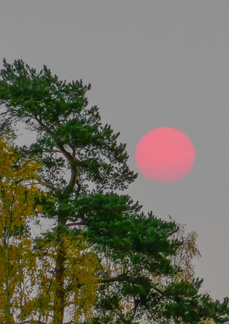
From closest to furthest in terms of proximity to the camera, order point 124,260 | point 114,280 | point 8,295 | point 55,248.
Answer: point 8,295 → point 55,248 → point 124,260 → point 114,280

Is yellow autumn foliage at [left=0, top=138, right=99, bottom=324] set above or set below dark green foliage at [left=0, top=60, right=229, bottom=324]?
below

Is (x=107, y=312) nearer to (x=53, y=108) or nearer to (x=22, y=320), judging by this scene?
(x=53, y=108)

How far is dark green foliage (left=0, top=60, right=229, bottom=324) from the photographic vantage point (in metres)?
19.2

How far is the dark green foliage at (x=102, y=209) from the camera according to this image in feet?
63.1

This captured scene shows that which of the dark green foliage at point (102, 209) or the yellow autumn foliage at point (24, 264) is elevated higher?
the dark green foliage at point (102, 209)

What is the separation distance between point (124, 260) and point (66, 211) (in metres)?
2.62

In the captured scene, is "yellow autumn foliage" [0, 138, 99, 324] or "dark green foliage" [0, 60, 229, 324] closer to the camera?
"yellow autumn foliage" [0, 138, 99, 324]

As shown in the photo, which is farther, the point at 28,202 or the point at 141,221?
the point at 141,221

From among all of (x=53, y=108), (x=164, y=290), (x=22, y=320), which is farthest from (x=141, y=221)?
(x=22, y=320)

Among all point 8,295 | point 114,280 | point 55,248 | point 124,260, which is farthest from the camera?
point 114,280

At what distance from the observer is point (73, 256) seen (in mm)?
12641

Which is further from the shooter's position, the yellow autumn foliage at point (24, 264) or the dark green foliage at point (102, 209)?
the dark green foliage at point (102, 209)

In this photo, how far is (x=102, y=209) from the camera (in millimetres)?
19422

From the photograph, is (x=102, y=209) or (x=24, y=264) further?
(x=102, y=209)
